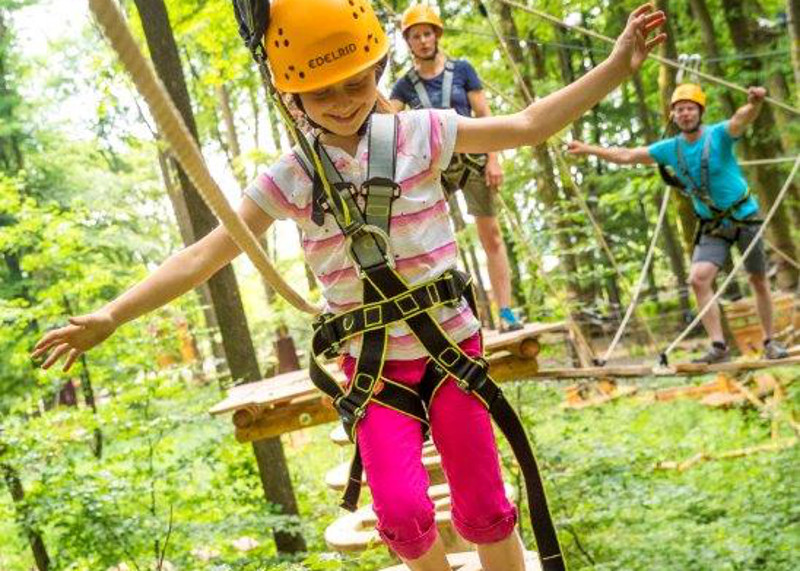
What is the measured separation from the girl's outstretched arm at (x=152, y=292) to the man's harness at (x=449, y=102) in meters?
2.58

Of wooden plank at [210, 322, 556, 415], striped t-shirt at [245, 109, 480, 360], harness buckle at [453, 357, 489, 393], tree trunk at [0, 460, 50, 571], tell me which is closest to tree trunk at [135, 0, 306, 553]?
wooden plank at [210, 322, 556, 415]

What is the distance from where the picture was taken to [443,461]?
208cm

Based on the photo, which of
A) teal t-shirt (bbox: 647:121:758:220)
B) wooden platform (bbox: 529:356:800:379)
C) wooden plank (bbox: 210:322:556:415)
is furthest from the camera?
teal t-shirt (bbox: 647:121:758:220)

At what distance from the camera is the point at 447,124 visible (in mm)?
2012

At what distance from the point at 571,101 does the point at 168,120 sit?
3.12 ft

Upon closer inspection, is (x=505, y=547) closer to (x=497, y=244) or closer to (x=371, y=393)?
(x=371, y=393)

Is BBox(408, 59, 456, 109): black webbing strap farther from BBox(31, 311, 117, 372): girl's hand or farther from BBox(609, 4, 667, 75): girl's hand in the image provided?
BBox(31, 311, 117, 372): girl's hand

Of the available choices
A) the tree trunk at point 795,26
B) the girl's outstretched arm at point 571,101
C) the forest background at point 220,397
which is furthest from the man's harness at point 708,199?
the girl's outstretched arm at point 571,101

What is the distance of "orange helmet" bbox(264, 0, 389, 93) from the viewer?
73.1 inches

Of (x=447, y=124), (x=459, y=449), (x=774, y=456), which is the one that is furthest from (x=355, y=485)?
(x=774, y=456)

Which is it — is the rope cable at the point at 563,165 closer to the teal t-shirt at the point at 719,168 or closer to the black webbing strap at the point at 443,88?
the black webbing strap at the point at 443,88

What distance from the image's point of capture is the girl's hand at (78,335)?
175cm

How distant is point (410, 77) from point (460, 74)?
29cm

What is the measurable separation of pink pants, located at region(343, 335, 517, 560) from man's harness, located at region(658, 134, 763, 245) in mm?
3692
